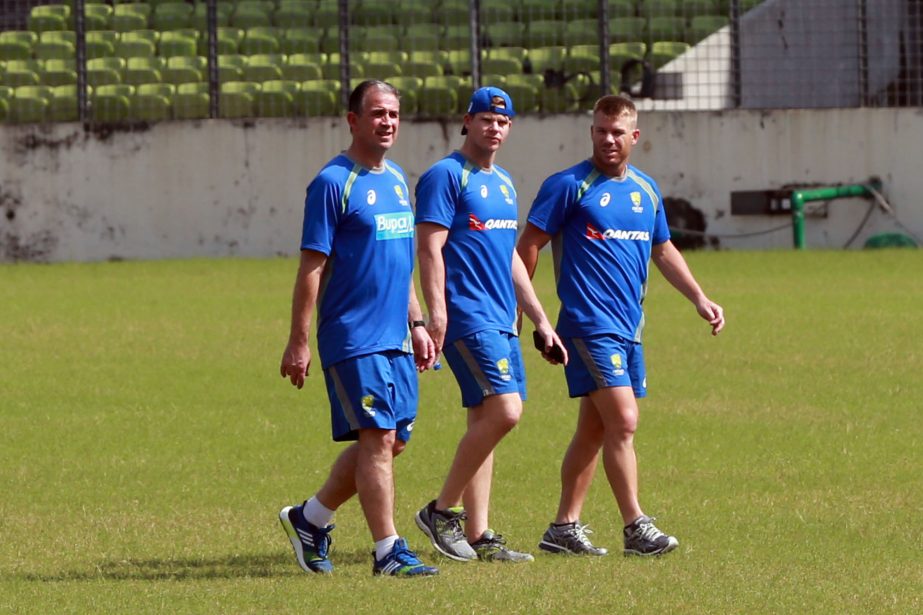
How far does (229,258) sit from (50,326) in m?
7.64

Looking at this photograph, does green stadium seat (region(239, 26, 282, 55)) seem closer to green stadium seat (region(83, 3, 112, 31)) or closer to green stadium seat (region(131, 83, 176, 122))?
green stadium seat (region(83, 3, 112, 31))

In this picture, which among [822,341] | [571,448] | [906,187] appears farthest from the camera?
[906,187]

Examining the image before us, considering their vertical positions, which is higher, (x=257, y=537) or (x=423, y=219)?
(x=423, y=219)

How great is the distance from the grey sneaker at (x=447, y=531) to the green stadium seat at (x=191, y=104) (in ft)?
62.5

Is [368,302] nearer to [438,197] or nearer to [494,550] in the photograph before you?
[438,197]

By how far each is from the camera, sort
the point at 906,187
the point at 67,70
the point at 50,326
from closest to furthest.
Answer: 1. the point at 50,326
2. the point at 906,187
3. the point at 67,70

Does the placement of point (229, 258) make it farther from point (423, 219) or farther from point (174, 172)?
point (423, 219)

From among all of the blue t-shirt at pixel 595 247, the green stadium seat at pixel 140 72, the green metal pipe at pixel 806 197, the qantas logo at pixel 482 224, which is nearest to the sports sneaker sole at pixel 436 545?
the blue t-shirt at pixel 595 247

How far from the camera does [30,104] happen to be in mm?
26609

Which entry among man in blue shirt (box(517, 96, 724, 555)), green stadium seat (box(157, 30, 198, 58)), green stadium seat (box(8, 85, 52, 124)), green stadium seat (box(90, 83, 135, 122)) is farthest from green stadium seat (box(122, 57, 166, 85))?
man in blue shirt (box(517, 96, 724, 555))

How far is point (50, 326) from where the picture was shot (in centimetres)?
1830

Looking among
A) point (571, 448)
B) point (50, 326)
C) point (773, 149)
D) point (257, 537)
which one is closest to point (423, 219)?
point (571, 448)

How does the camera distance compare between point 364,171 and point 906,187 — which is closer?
point 364,171

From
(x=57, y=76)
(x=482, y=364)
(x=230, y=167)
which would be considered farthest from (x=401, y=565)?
(x=57, y=76)
